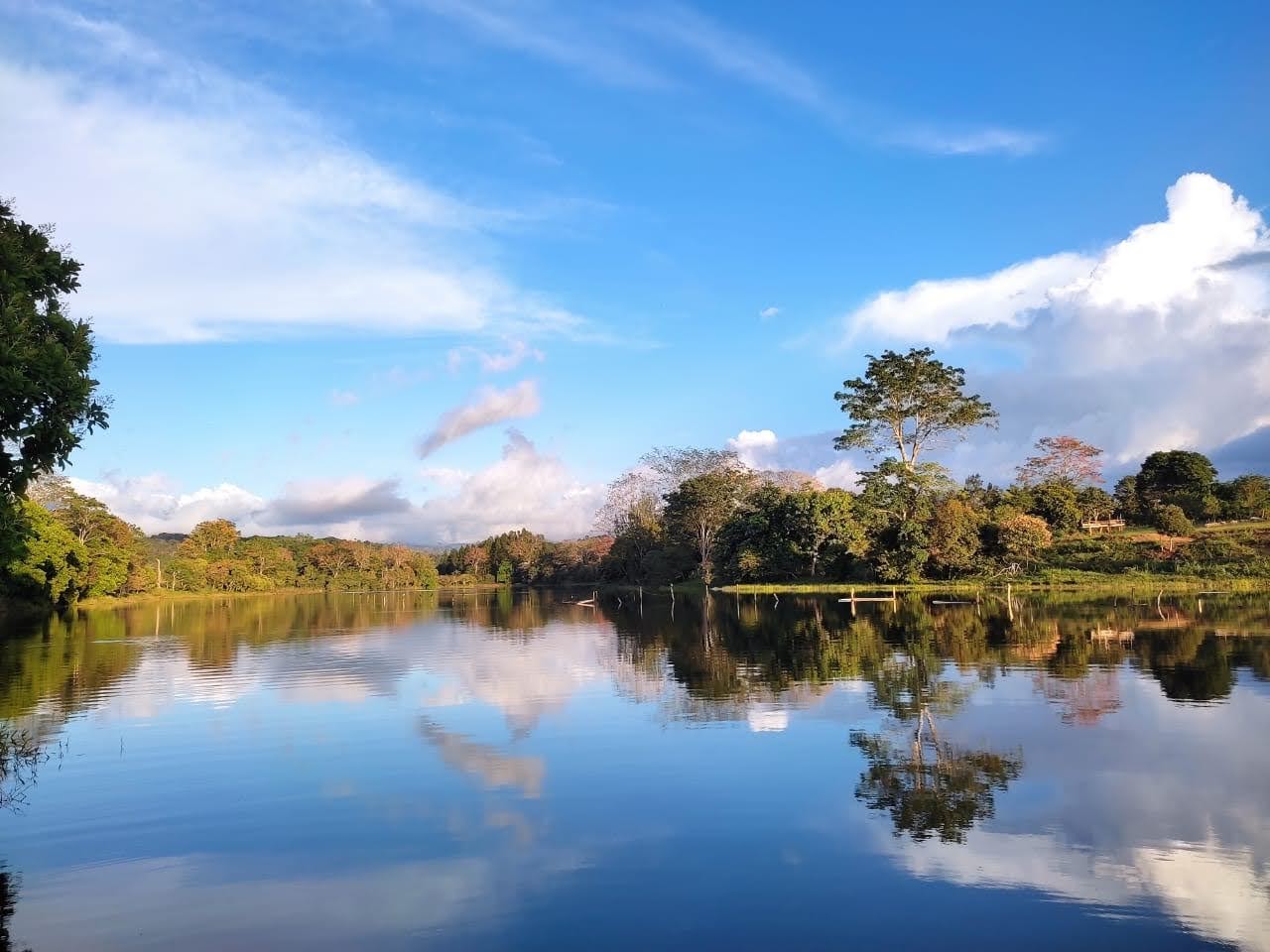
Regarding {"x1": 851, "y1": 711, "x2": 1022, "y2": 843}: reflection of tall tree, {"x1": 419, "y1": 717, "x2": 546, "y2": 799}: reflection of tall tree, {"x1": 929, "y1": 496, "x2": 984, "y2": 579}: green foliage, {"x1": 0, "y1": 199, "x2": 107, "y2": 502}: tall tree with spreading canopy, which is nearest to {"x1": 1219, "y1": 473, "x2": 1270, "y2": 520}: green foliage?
{"x1": 929, "y1": 496, "x2": 984, "y2": 579}: green foliage

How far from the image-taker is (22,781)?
46.4 ft

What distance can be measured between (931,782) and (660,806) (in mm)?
4137

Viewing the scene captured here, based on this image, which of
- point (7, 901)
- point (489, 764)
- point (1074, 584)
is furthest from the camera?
point (1074, 584)

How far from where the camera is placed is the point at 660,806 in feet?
39.5

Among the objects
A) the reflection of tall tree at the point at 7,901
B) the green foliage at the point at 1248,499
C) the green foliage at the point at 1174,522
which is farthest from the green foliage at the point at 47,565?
the green foliage at the point at 1248,499

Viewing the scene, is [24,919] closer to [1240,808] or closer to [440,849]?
[440,849]

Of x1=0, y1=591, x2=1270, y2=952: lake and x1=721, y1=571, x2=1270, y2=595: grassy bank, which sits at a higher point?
x1=721, y1=571, x2=1270, y2=595: grassy bank

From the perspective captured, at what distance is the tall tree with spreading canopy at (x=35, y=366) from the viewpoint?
1214 cm

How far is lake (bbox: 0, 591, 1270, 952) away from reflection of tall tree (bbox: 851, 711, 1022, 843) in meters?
0.06

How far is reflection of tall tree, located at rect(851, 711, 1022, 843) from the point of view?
35.9 ft

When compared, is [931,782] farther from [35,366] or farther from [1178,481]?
[1178,481]

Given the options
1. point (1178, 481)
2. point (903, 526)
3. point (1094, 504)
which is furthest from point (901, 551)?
point (1178, 481)

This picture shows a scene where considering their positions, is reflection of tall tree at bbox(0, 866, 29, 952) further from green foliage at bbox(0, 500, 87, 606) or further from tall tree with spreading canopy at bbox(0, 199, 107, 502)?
green foliage at bbox(0, 500, 87, 606)

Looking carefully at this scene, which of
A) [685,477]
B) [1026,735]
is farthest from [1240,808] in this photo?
[685,477]
